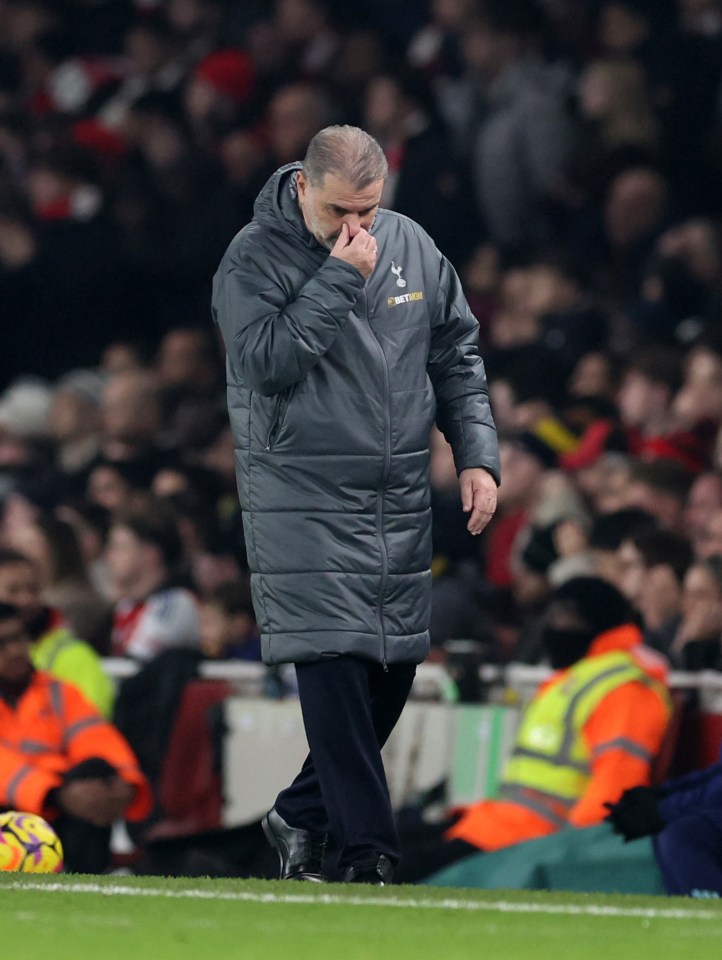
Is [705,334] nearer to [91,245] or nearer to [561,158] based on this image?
[561,158]

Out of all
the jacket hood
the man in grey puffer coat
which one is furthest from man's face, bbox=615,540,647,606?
the jacket hood

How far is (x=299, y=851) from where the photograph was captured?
6.21m

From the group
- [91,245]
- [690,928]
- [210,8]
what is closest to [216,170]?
[91,245]

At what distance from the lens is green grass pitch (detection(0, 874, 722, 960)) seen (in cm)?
477

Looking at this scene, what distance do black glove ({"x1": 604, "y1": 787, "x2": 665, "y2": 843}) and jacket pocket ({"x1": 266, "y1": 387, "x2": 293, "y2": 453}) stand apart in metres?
1.81

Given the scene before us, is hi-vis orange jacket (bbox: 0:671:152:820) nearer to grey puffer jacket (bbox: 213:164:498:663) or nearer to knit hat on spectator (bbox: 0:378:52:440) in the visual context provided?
grey puffer jacket (bbox: 213:164:498:663)

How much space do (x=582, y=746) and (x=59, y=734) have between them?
184 cm

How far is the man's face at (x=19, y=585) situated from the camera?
9586 mm

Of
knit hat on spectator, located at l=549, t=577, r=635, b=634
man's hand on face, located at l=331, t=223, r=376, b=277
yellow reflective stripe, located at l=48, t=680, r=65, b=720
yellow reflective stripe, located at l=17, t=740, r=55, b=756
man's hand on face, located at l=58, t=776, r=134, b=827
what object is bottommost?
man's hand on face, located at l=58, t=776, r=134, b=827

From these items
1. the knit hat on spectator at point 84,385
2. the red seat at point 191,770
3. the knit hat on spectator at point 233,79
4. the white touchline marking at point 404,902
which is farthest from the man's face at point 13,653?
the knit hat on spectator at point 233,79

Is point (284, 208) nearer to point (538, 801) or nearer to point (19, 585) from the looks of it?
point (538, 801)

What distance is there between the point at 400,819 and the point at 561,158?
19.6 feet

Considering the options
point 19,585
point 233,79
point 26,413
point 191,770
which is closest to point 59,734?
point 19,585

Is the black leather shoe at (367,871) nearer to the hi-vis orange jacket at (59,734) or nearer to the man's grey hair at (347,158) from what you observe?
the man's grey hair at (347,158)
